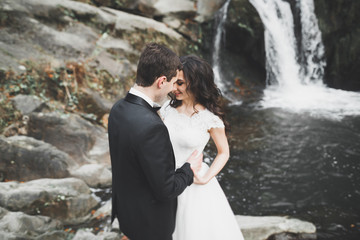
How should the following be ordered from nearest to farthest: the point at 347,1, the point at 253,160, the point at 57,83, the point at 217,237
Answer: the point at 217,237, the point at 253,160, the point at 57,83, the point at 347,1

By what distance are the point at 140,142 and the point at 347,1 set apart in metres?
11.6

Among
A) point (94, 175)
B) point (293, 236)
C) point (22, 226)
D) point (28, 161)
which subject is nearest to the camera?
point (22, 226)

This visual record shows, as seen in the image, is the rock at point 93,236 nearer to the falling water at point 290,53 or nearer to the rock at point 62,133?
the rock at point 62,133

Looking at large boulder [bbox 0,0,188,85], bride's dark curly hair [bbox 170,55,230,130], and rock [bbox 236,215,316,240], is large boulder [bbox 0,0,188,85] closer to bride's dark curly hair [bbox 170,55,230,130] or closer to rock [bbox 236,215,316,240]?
bride's dark curly hair [bbox 170,55,230,130]

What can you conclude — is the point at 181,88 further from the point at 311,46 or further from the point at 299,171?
the point at 311,46

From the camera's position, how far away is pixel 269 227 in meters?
3.63

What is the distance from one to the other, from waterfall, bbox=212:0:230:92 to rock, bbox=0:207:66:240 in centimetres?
824

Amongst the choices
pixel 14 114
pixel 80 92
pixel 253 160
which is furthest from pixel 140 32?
pixel 253 160

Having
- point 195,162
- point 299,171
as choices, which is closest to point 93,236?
point 195,162

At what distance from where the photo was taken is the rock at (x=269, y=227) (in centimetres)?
355

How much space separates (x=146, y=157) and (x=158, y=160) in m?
0.08

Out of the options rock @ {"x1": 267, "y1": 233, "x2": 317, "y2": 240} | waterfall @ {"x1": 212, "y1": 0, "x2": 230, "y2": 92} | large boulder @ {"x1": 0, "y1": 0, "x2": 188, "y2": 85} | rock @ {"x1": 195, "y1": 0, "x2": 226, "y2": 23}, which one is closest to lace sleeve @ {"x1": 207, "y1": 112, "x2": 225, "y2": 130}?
rock @ {"x1": 267, "y1": 233, "x2": 317, "y2": 240}

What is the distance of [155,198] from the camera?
6.16 feet

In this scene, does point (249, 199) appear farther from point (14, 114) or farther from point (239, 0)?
point (239, 0)
